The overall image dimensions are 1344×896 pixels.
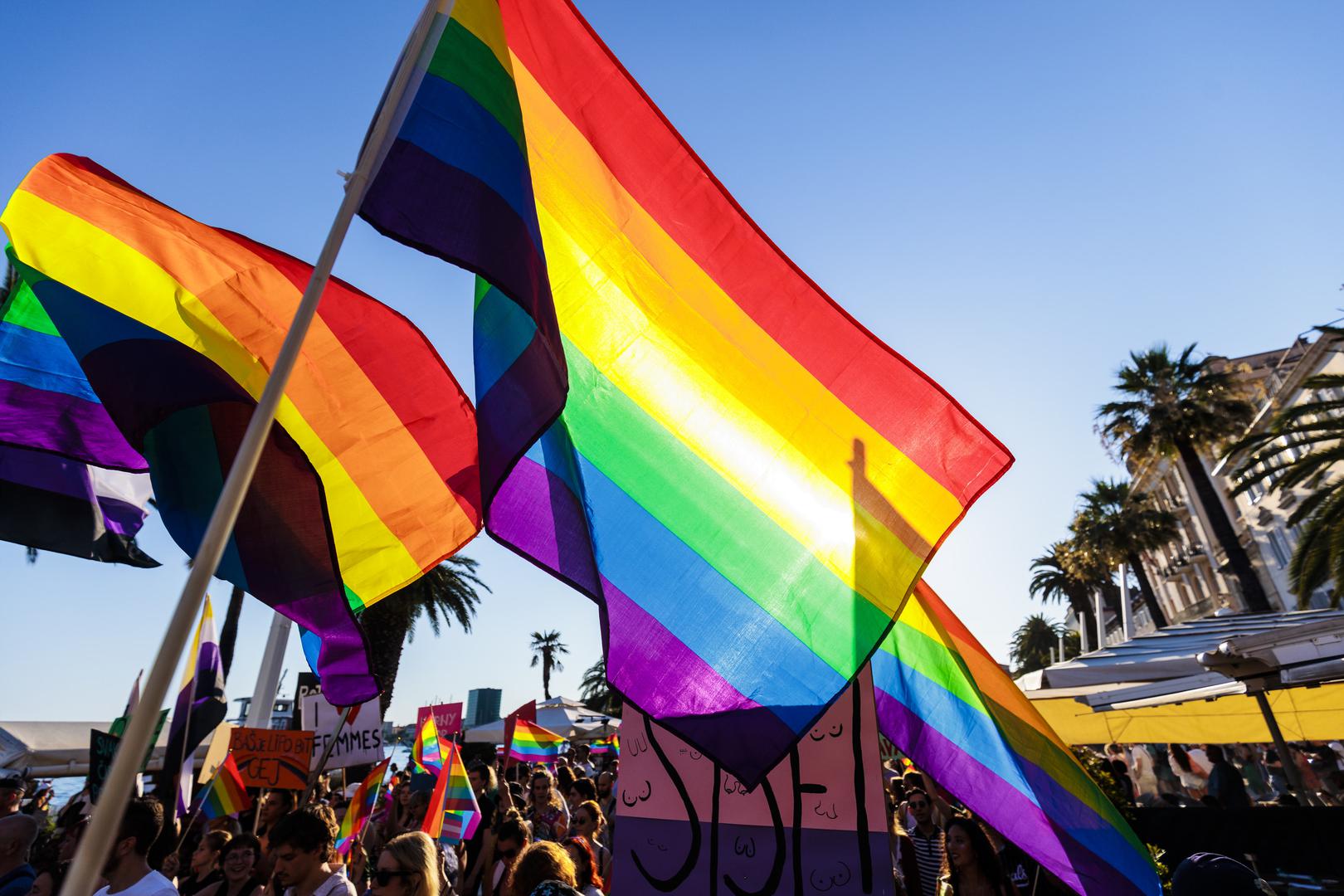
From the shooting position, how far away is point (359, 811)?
299 inches

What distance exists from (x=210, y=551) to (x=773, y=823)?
2901mm

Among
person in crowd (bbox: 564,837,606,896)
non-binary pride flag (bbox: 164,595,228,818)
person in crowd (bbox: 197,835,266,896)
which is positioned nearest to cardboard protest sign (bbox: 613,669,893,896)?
person in crowd (bbox: 564,837,606,896)

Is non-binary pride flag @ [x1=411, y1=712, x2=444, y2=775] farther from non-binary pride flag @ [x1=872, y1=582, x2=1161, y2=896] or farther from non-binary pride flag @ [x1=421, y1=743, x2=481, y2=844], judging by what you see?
non-binary pride flag @ [x1=872, y1=582, x2=1161, y2=896]

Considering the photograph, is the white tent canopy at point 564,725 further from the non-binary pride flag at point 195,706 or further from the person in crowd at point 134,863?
the person in crowd at point 134,863

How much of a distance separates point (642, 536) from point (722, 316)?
108 cm

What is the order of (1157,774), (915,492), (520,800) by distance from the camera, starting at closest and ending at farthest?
(915,492) → (520,800) → (1157,774)

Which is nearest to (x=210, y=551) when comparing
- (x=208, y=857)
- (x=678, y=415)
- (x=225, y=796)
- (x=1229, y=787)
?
(x=678, y=415)

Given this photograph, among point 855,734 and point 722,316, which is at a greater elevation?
point 722,316

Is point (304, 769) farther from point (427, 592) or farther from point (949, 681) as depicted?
point (427, 592)

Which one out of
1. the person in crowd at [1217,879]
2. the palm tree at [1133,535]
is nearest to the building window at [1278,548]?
the palm tree at [1133,535]

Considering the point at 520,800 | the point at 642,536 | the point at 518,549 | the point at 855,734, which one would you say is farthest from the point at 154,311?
the point at 520,800

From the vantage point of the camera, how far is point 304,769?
9812 millimetres

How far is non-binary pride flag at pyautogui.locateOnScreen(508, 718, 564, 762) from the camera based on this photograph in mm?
15281

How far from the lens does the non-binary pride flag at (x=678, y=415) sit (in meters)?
2.93
